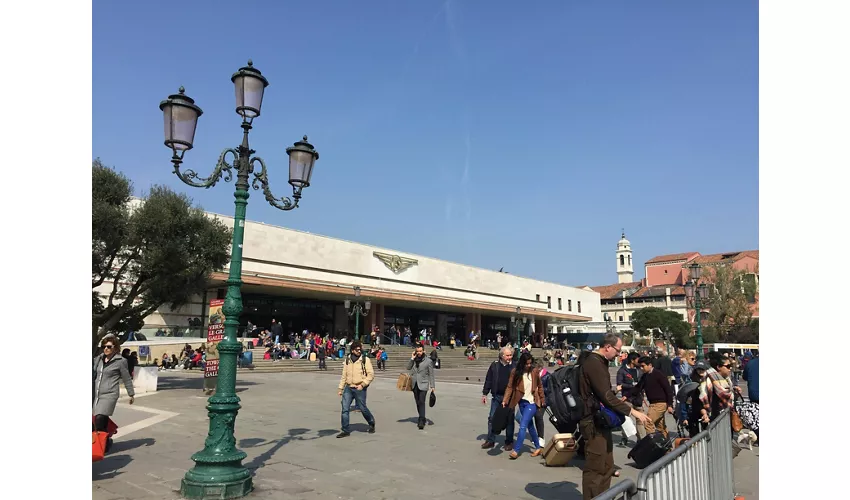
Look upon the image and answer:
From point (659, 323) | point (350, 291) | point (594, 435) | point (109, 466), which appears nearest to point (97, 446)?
point (109, 466)

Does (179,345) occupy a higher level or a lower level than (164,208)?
lower

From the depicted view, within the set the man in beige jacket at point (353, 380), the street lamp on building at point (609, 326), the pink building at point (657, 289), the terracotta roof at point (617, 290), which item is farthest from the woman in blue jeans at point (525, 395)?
the terracotta roof at point (617, 290)

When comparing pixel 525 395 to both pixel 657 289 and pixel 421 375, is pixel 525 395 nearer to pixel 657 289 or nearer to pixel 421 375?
pixel 421 375

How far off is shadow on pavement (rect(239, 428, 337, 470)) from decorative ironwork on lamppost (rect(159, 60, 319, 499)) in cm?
129

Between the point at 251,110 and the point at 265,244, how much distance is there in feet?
107

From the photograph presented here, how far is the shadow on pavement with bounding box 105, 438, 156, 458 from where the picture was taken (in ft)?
27.2

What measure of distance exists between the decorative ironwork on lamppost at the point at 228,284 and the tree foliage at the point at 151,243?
11102 millimetres

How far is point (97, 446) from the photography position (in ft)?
20.6

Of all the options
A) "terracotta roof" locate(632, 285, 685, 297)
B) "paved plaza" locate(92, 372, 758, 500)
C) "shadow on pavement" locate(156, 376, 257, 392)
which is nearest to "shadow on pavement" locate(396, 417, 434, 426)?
"paved plaza" locate(92, 372, 758, 500)
